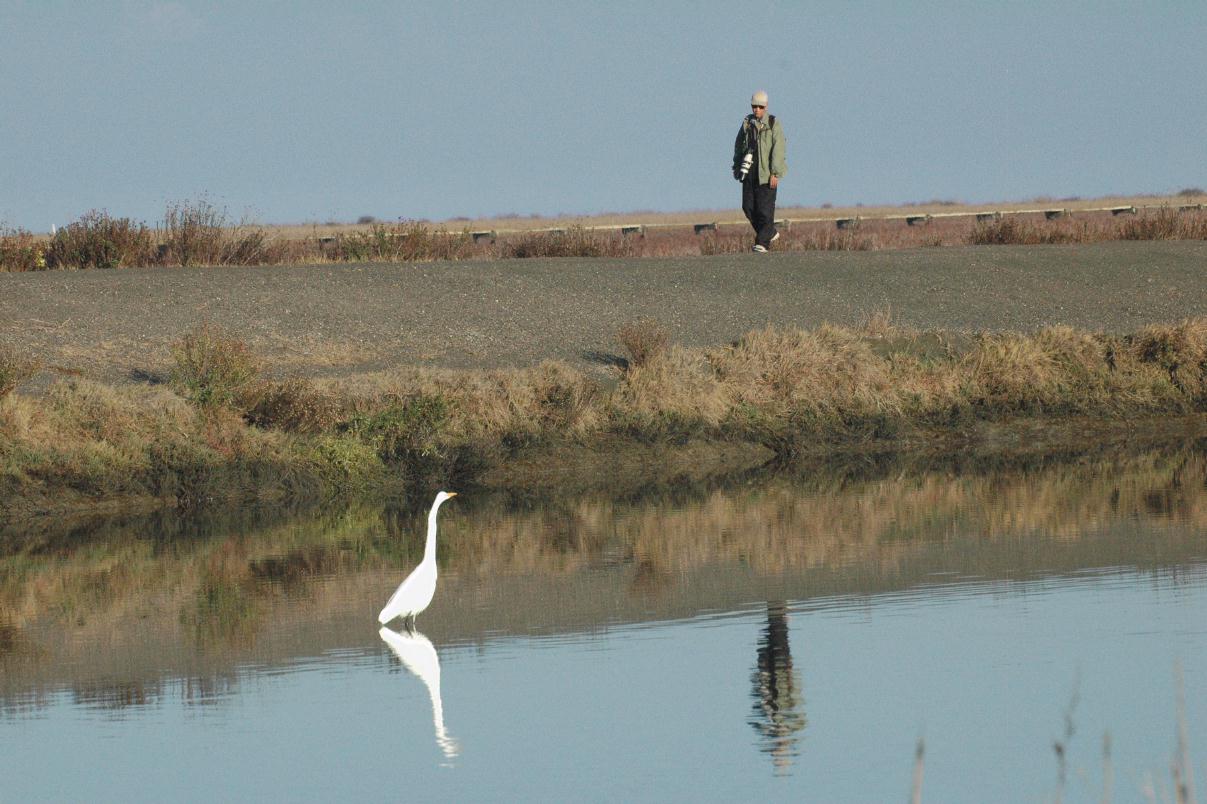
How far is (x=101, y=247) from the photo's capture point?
1177 inches

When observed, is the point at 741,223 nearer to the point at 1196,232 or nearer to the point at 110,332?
the point at 1196,232

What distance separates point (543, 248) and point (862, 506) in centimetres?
1562

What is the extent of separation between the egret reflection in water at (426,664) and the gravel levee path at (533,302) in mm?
10468

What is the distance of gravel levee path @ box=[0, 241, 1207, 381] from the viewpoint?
78.3ft

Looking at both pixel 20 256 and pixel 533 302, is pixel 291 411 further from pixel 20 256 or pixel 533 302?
pixel 20 256

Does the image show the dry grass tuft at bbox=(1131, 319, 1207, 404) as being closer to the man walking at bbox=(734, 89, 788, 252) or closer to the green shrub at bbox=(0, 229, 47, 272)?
the man walking at bbox=(734, 89, 788, 252)

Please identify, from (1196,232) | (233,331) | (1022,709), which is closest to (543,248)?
(233,331)

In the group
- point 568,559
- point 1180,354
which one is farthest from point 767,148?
point 568,559

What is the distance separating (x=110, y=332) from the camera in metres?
24.0

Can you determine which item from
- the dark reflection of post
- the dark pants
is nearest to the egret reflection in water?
the dark reflection of post

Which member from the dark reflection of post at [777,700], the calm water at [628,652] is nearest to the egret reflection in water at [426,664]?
the calm water at [628,652]

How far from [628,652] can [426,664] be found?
4.00 ft

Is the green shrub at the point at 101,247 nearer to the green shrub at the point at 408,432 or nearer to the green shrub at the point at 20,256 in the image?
the green shrub at the point at 20,256

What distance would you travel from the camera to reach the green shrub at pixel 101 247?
29.8 meters
